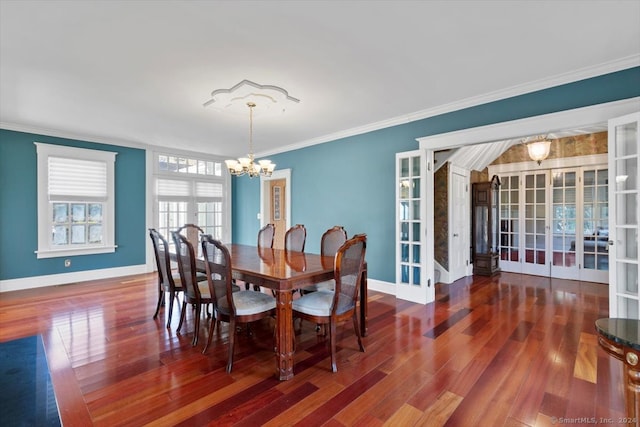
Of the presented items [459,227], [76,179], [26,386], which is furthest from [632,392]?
[76,179]

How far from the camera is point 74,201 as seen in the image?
5.02 metres

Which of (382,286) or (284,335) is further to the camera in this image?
(382,286)

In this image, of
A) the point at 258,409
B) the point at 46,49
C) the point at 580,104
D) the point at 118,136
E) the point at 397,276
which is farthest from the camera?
the point at 118,136

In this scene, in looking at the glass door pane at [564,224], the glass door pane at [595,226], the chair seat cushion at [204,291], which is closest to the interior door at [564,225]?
the glass door pane at [564,224]

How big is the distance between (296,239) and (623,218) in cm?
328

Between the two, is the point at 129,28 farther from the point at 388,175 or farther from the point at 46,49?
the point at 388,175

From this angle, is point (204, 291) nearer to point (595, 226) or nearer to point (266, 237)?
point (266, 237)

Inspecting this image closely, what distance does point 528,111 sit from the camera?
3.15 metres

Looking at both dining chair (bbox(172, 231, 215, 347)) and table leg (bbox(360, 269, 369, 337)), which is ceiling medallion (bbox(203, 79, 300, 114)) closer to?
dining chair (bbox(172, 231, 215, 347))

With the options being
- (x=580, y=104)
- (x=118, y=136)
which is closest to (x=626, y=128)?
(x=580, y=104)

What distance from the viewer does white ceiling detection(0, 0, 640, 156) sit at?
1994 mm

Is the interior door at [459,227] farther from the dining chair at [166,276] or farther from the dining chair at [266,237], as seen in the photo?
the dining chair at [166,276]

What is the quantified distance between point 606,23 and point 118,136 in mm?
6293

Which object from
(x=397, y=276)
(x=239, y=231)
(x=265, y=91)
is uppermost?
(x=265, y=91)
